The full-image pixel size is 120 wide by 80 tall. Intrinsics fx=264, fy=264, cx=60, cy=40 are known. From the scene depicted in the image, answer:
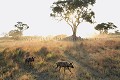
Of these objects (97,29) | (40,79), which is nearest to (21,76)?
(40,79)

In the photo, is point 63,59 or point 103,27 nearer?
point 63,59

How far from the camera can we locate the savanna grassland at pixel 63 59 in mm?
30984

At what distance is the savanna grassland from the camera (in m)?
31.0

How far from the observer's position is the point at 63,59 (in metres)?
35.5

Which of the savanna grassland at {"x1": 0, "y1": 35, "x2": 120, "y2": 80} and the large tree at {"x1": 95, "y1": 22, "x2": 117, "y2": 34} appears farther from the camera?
the large tree at {"x1": 95, "y1": 22, "x2": 117, "y2": 34}

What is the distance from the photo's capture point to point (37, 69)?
109 feet

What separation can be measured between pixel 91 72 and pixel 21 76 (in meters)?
8.43

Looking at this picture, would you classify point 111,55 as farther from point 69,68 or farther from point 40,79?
point 40,79

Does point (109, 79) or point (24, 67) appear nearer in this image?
point (109, 79)

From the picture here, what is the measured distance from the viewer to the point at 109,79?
30453mm

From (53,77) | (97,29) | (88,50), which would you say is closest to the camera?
(53,77)

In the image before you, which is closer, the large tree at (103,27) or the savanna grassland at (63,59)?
the savanna grassland at (63,59)

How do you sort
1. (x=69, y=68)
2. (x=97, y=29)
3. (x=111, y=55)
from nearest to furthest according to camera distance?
1. (x=69, y=68)
2. (x=111, y=55)
3. (x=97, y=29)

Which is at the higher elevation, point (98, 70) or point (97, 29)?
point (97, 29)
